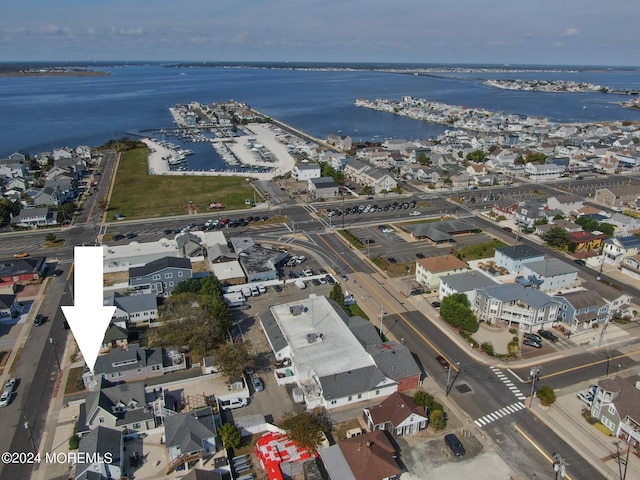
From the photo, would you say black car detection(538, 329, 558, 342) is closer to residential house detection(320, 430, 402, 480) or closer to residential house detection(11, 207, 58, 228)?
residential house detection(320, 430, 402, 480)

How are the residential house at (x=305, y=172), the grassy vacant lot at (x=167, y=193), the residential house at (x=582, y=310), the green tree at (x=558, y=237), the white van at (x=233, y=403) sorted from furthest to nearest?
the residential house at (x=305, y=172), the grassy vacant lot at (x=167, y=193), the green tree at (x=558, y=237), the residential house at (x=582, y=310), the white van at (x=233, y=403)

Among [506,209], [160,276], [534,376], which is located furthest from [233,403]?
[506,209]

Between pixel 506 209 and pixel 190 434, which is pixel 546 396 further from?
pixel 506 209

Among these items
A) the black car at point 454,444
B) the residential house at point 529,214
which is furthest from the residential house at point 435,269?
the residential house at point 529,214

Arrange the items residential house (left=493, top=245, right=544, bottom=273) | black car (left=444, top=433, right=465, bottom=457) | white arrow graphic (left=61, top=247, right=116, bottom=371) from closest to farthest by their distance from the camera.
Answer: black car (left=444, top=433, right=465, bottom=457) → white arrow graphic (left=61, top=247, right=116, bottom=371) → residential house (left=493, top=245, right=544, bottom=273)

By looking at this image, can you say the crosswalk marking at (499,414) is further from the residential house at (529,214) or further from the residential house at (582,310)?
the residential house at (529,214)

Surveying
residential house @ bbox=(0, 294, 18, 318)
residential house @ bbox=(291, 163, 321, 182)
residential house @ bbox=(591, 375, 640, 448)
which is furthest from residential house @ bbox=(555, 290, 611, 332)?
residential house @ bbox=(291, 163, 321, 182)

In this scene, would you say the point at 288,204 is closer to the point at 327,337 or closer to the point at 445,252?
the point at 445,252
